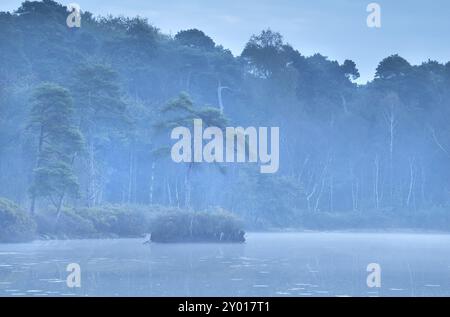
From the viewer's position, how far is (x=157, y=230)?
1777 inches

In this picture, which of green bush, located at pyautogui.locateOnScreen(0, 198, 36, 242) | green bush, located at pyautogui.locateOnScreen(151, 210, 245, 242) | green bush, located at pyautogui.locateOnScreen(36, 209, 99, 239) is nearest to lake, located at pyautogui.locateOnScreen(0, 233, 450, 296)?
green bush, located at pyautogui.locateOnScreen(0, 198, 36, 242)

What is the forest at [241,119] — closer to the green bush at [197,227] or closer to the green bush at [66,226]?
the green bush at [66,226]

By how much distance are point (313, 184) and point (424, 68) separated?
15732 mm

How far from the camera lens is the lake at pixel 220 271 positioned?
846 inches

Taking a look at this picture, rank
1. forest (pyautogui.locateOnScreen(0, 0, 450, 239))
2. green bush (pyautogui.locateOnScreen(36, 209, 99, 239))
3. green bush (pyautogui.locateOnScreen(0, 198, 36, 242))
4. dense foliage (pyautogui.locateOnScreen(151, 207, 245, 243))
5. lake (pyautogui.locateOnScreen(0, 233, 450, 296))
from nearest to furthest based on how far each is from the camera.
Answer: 1. lake (pyautogui.locateOnScreen(0, 233, 450, 296))
2. green bush (pyautogui.locateOnScreen(0, 198, 36, 242))
3. dense foliage (pyautogui.locateOnScreen(151, 207, 245, 243))
4. green bush (pyautogui.locateOnScreen(36, 209, 99, 239))
5. forest (pyautogui.locateOnScreen(0, 0, 450, 239))

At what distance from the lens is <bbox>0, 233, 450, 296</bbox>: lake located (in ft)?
70.5

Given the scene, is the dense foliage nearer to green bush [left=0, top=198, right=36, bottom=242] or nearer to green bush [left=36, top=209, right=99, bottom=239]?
green bush [left=0, top=198, right=36, bottom=242]

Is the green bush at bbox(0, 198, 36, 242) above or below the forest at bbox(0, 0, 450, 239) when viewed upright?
below

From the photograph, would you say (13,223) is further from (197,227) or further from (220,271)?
(220,271)

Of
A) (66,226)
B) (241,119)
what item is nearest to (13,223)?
(66,226)

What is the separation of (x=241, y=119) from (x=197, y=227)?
37.0 meters

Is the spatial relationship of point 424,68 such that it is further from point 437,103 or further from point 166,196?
point 166,196

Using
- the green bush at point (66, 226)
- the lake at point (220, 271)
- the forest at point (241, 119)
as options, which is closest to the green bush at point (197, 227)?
the lake at point (220, 271)

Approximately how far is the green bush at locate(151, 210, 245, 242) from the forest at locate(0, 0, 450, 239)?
12576mm
